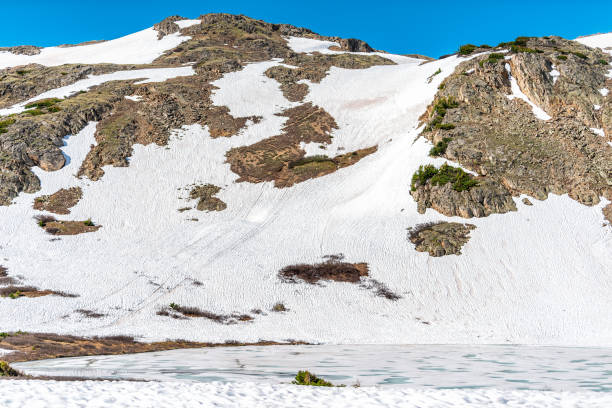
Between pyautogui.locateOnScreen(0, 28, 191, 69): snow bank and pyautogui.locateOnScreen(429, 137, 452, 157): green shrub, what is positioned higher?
pyautogui.locateOnScreen(0, 28, 191, 69): snow bank

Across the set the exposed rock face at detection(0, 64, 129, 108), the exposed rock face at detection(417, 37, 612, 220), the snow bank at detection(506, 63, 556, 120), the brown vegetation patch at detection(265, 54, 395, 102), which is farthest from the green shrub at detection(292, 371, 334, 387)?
the exposed rock face at detection(0, 64, 129, 108)

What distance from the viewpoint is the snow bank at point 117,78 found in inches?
2647

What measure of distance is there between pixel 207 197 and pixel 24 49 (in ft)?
312

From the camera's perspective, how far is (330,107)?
68.4 meters

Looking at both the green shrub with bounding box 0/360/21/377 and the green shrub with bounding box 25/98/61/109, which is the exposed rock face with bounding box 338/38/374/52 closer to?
the green shrub with bounding box 25/98/61/109

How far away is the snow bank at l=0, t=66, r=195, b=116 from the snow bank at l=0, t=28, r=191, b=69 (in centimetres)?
1581

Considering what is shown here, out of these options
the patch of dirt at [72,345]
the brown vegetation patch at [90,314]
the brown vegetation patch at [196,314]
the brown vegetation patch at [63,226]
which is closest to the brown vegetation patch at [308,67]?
the brown vegetation patch at [63,226]

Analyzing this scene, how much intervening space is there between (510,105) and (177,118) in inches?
1840

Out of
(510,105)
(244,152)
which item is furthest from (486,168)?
(244,152)

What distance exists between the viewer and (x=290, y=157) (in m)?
57.0

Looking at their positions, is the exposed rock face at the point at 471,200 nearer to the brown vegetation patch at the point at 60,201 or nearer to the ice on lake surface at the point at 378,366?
the ice on lake surface at the point at 378,366

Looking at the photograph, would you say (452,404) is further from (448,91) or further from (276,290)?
(448,91)

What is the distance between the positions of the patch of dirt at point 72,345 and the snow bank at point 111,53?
79.0 meters

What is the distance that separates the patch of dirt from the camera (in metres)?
21.1
